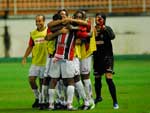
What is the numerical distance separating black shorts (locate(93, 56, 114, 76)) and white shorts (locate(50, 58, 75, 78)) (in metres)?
0.94

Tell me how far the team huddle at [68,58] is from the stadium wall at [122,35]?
17.1 meters

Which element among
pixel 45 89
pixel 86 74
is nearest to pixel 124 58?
pixel 86 74

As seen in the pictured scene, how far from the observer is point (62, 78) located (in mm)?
16156

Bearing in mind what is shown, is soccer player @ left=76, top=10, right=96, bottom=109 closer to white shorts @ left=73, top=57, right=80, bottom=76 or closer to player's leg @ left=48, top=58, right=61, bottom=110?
white shorts @ left=73, top=57, right=80, bottom=76

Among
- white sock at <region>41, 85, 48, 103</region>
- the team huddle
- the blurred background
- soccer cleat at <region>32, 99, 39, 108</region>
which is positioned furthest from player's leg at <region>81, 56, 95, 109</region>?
the blurred background

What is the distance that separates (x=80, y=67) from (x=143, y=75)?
8960 millimetres

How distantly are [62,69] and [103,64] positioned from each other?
116cm

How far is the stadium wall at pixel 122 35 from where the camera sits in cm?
3444

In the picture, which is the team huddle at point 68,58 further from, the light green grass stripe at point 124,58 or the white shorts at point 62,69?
the light green grass stripe at point 124,58

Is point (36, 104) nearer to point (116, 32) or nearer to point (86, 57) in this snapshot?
point (86, 57)

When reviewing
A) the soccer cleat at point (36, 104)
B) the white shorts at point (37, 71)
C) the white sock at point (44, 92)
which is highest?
the white shorts at point (37, 71)

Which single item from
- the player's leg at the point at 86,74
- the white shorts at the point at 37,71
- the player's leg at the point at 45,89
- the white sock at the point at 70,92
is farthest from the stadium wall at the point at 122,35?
the white sock at the point at 70,92

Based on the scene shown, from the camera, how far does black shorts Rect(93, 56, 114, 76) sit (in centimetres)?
1662

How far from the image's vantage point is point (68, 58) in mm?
16047
